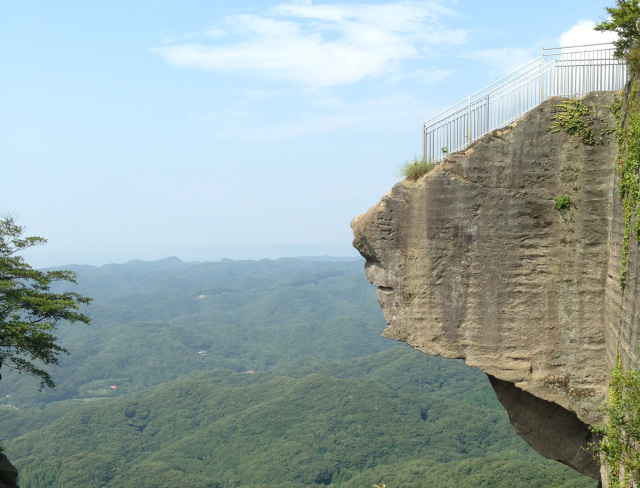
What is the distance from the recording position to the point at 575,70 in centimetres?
1132

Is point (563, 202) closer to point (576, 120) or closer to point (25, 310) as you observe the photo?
point (576, 120)

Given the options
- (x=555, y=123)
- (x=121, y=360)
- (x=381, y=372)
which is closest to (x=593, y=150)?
(x=555, y=123)

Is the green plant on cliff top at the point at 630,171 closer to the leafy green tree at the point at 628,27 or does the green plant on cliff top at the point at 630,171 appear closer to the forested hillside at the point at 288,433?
the leafy green tree at the point at 628,27

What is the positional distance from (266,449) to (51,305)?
72.8 metres

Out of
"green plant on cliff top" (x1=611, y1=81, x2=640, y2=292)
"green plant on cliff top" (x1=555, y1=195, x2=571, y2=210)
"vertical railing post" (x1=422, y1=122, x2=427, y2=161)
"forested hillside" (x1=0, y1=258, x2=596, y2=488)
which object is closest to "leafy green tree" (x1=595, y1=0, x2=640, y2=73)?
"green plant on cliff top" (x1=611, y1=81, x2=640, y2=292)

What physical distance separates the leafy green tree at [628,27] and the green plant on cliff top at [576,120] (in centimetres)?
135

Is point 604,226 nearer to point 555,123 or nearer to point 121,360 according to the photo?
point 555,123

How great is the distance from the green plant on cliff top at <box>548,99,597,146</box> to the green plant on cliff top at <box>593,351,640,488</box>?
12.4 ft

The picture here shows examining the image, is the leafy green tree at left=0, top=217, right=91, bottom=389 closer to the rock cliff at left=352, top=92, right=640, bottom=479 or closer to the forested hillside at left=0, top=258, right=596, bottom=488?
the rock cliff at left=352, top=92, right=640, bottom=479

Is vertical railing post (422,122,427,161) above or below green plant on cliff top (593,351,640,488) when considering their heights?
above

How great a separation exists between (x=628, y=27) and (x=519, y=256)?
411 centimetres

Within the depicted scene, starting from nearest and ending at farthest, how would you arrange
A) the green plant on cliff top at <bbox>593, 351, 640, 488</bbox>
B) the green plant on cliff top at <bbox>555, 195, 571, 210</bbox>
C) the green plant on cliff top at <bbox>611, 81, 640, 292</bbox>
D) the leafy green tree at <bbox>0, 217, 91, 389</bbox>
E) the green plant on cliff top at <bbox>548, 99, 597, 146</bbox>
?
the green plant on cliff top at <bbox>593, 351, 640, 488</bbox>, the green plant on cliff top at <bbox>611, 81, 640, 292</bbox>, the green plant on cliff top at <bbox>548, 99, 597, 146</bbox>, the green plant on cliff top at <bbox>555, 195, 571, 210</bbox>, the leafy green tree at <bbox>0, 217, 91, 389</bbox>

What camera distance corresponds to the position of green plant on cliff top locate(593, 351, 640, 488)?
28.9 ft

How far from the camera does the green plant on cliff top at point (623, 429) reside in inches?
346
